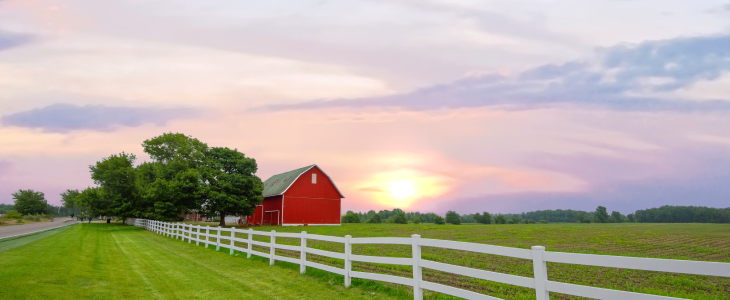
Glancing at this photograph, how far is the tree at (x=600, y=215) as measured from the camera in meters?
93.4

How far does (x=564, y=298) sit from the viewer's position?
7055 mm

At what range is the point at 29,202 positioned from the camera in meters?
88.0

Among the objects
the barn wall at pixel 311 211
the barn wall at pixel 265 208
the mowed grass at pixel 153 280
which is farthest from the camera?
the barn wall at pixel 265 208

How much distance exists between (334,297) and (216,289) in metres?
2.69

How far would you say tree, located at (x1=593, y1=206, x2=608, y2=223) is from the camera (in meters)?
93.4

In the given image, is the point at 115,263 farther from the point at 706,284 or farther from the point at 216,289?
the point at 706,284

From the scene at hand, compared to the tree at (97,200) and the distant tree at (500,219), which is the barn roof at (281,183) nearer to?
the tree at (97,200)

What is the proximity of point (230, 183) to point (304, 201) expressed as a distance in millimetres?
9163

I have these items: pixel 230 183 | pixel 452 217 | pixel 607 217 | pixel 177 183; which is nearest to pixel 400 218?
pixel 452 217

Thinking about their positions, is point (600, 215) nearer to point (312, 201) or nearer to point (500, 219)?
point (500, 219)

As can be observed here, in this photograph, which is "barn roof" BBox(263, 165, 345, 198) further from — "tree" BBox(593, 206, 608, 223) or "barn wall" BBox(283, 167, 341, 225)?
"tree" BBox(593, 206, 608, 223)

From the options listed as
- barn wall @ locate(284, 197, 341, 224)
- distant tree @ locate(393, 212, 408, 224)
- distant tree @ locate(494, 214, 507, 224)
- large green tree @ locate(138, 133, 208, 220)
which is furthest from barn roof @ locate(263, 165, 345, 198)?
distant tree @ locate(494, 214, 507, 224)

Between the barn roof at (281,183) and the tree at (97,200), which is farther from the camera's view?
the tree at (97,200)

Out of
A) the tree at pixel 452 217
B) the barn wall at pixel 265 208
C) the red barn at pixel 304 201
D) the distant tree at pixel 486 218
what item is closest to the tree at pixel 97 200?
the barn wall at pixel 265 208
